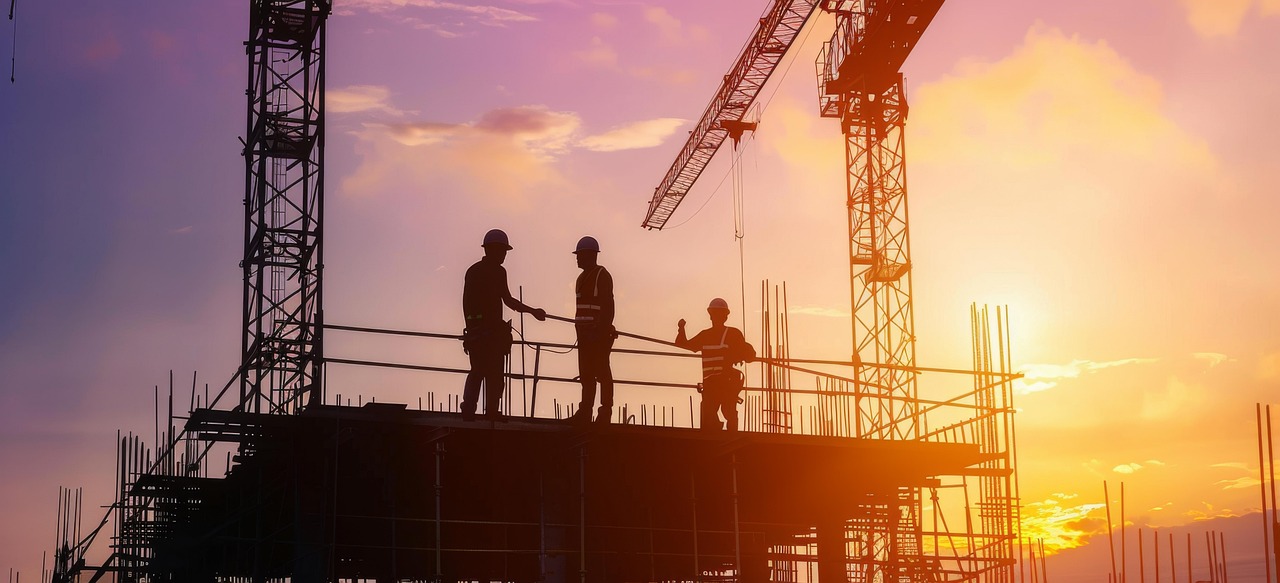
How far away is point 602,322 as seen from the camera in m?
19.4

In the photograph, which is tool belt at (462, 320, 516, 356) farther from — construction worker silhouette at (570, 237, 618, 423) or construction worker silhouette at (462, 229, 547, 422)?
construction worker silhouette at (570, 237, 618, 423)

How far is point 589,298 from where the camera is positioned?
19406 millimetres

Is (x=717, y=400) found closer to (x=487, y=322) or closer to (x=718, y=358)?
(x=718, y=358)

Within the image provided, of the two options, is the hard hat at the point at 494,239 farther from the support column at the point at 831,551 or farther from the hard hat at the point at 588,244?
the support column at the point at 831,551

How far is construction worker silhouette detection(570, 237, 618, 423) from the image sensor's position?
19.4 meters

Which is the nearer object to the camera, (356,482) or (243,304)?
(356,482)

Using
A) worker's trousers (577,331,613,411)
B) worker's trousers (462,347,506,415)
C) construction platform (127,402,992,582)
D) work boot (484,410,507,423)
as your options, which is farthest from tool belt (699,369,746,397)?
worker's trousers (462,347,506,415)

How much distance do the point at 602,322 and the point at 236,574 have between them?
14.8 m

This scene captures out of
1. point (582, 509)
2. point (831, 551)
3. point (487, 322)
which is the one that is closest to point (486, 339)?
point (487, 322)

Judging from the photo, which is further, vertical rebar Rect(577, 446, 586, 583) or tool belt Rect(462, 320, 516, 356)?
vertical rebar Rect(577, 446, 586, 583)

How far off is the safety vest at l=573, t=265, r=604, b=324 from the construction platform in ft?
5.17

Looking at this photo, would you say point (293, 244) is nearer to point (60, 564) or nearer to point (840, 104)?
point (60, 564)

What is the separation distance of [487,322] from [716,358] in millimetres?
3981

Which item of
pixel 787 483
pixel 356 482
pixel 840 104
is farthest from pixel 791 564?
pixel 840 104
